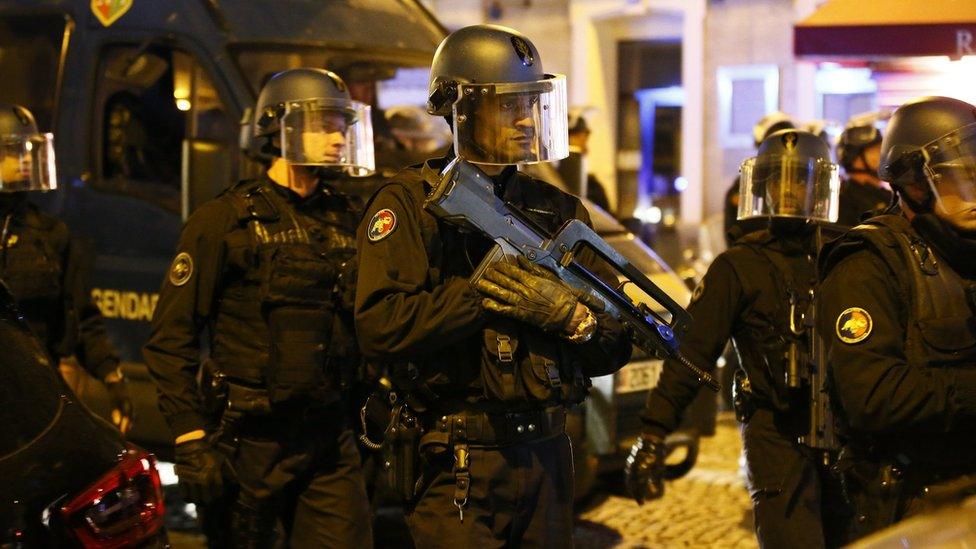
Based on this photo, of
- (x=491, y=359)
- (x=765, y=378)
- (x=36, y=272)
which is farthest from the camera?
(x=36, y=272)

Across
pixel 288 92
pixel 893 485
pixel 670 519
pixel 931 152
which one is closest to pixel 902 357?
pixel 893 485

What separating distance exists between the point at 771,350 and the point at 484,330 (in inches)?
57.3

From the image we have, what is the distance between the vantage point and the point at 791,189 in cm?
482

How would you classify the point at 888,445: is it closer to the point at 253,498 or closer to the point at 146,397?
the point at 253,498

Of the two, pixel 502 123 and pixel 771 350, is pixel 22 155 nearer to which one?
pixel 502 123

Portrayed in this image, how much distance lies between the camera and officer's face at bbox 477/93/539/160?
362cm

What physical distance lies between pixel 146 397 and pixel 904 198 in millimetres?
4310

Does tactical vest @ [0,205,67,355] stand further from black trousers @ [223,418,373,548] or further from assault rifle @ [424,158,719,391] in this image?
assault rifle @ [424,158,719,391]

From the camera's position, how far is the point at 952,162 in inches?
143

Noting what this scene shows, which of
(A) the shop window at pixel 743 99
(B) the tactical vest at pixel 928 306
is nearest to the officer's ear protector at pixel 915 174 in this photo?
(B) the tactical vest at pixel 928 306

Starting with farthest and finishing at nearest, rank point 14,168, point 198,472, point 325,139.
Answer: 1. point 14,168
2. point 325,139
3. point 198,472

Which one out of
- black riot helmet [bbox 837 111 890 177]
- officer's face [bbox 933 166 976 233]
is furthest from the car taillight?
black riot helmet [bbox 837 111 890 177]

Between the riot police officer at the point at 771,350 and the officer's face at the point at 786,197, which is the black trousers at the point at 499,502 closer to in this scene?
the riot police officer at the point at 771,350

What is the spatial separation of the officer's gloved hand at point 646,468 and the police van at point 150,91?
2870 mm
